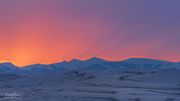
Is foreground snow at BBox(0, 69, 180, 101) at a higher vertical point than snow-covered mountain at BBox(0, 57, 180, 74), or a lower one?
lower

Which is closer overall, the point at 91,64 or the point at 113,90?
the point at 113,90

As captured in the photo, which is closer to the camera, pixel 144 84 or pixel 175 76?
pixel 144 84

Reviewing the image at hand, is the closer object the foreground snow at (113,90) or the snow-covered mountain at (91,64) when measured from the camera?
the foreground snow at (113,90)

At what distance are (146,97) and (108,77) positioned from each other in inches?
309

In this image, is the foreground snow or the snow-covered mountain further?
the snow-covered mountain

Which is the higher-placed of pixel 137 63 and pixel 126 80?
pixel 137 63

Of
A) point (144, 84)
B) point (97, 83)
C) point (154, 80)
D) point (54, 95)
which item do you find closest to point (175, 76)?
point (154, 80)

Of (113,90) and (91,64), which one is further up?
(91,64)

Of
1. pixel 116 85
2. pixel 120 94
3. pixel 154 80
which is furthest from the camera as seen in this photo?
pixel 154 80

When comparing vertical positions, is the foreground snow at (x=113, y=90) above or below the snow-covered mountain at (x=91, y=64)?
below

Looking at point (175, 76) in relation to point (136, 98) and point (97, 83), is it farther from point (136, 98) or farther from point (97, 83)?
point (136, 98)

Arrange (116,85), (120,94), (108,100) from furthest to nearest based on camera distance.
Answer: (116,85) < (120,94) < (108,100)

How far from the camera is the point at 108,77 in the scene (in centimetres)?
2241

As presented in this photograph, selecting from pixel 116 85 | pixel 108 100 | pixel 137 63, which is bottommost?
pixel 108 100
